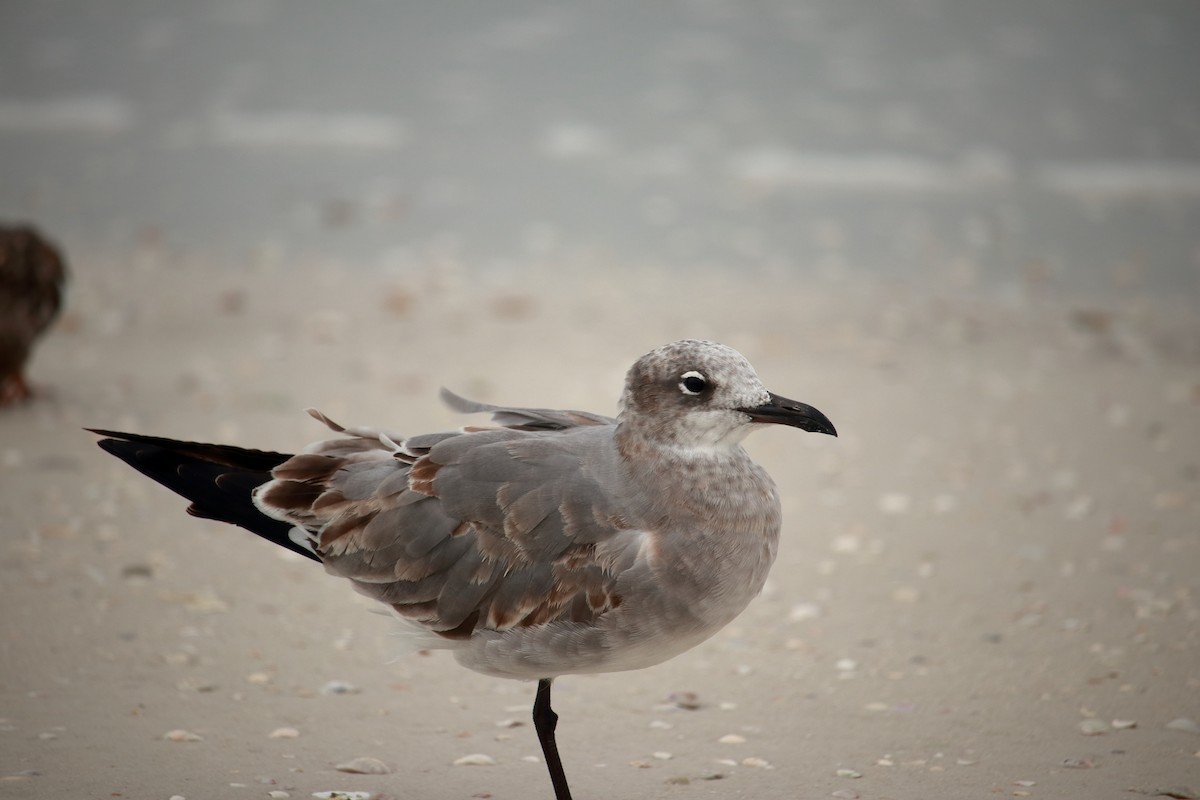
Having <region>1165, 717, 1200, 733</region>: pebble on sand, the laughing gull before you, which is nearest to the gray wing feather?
the laughing gull

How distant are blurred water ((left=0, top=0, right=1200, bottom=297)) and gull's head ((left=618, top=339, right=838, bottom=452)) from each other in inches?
261

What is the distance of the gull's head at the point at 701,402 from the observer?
141 inches

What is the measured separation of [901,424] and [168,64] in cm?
1223

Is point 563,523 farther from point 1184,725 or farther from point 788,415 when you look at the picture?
point 1184,725

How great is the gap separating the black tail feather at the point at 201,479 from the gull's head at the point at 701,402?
1.13 meters

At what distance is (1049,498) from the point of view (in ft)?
20.3

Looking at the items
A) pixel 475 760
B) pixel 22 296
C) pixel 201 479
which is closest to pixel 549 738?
pixel 475 760

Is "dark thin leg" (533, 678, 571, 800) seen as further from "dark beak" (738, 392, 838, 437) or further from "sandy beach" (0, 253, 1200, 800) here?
"dark beak" (738, 392, 838, 437)

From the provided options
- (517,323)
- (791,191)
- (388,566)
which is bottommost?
(388,566)

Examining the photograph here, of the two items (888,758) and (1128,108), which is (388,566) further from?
(1128,108)

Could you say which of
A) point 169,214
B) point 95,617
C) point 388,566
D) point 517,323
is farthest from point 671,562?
point 169,214

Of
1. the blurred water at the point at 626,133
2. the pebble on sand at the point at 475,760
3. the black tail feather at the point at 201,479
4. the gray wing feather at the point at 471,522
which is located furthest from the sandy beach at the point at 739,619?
the blurred water at the point at 626,133

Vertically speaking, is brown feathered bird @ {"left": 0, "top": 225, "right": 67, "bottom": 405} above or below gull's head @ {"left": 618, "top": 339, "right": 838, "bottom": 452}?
above

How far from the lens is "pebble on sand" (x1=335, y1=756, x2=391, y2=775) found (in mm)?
3932
